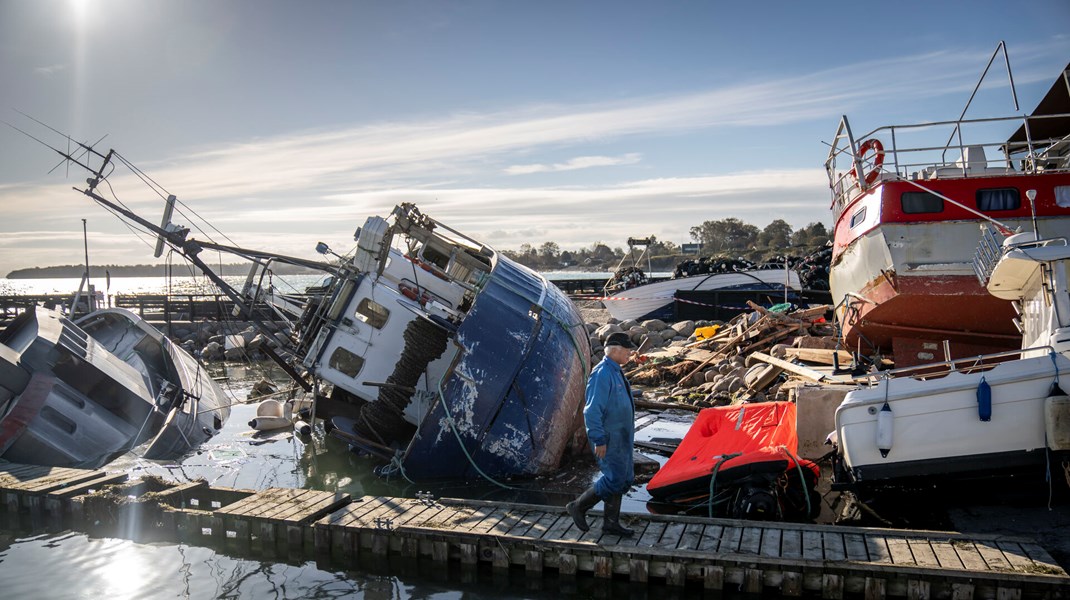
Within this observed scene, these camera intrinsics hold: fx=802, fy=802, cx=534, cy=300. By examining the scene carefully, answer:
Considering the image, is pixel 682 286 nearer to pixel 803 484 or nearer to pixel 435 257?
pixel 435 257

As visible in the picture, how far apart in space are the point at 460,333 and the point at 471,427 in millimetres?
1260

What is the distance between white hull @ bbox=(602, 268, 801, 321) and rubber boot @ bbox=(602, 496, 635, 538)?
21236mm

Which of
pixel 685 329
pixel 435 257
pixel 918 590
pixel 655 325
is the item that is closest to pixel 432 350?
pixel 435 257

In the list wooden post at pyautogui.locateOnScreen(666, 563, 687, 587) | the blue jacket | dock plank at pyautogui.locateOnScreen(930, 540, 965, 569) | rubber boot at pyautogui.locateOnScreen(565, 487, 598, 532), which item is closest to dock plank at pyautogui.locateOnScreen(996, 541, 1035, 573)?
dock plank at pyautogui.locateOnScreen(930, 540, 965, 569)

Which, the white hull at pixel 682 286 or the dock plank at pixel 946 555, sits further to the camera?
the white hull at pixel 682 286

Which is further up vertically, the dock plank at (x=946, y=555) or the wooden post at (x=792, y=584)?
the dock plank at (x=946, y=555)

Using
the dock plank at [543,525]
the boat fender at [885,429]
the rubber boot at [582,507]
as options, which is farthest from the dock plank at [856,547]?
the dock plank at [543,525]

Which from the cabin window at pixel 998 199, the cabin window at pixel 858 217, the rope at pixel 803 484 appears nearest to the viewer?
the rope at pixel 803 484

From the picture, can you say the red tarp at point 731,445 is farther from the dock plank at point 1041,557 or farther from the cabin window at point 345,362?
the cabin window at point 345,362

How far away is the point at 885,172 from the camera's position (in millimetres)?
13594

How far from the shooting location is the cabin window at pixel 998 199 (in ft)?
40.1

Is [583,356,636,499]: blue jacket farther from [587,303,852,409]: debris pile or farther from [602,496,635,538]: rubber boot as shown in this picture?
[587,303,852,409]: debris pile

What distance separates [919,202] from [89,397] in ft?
45.2

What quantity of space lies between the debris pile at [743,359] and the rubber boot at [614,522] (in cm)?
564
